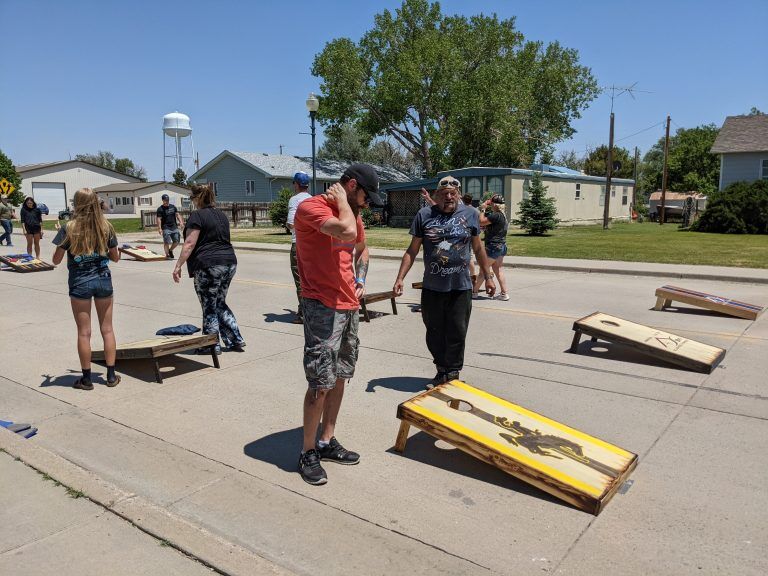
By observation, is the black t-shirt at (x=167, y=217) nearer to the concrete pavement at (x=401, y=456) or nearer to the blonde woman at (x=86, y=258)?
the concrete pavement at (x=401, y=456)

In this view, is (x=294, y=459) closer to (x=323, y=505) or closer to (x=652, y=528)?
(x=323, y=505)

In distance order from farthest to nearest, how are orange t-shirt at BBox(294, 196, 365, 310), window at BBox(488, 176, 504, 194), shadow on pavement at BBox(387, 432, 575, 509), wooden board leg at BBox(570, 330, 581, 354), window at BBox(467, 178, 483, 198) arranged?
window at BBox(467, 178, 483, 198)
window at BBox(488, 176, 504, 194)
wooden board leg at BBox(570, 330, 581, 354)
shadow on pavement at BBox(387, 432, 575, 509)
orange t-shirt at BBox(294, 196, 365, 310)

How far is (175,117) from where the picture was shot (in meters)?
83.1

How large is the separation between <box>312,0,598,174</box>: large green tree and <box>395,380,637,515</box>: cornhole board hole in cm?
3743

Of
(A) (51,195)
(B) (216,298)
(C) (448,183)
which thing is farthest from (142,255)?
(A) (51,195)

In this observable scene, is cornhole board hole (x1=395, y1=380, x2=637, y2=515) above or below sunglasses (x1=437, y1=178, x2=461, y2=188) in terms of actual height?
below

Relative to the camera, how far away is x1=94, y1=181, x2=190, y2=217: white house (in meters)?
69.1

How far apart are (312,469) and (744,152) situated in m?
41.6

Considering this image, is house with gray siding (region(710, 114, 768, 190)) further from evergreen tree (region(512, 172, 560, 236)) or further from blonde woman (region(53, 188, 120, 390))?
blonde woman (region(53, 188, 120, 390))

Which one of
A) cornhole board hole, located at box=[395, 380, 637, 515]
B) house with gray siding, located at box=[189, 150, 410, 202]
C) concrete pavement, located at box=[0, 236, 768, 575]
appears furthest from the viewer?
house with gray siding, located at box=[189, 150, 410, 202]

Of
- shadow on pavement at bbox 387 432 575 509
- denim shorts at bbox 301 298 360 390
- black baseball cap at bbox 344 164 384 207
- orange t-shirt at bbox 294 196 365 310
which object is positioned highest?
black baseball cap at bbox 344 164 384 207

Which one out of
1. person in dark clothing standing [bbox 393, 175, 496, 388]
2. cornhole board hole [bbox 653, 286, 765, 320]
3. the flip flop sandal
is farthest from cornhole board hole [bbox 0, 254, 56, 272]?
cornhole board hole [bbox 653, 286, 765, 320]

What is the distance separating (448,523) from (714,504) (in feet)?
5.32

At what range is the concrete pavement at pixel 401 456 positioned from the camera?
325 cm
